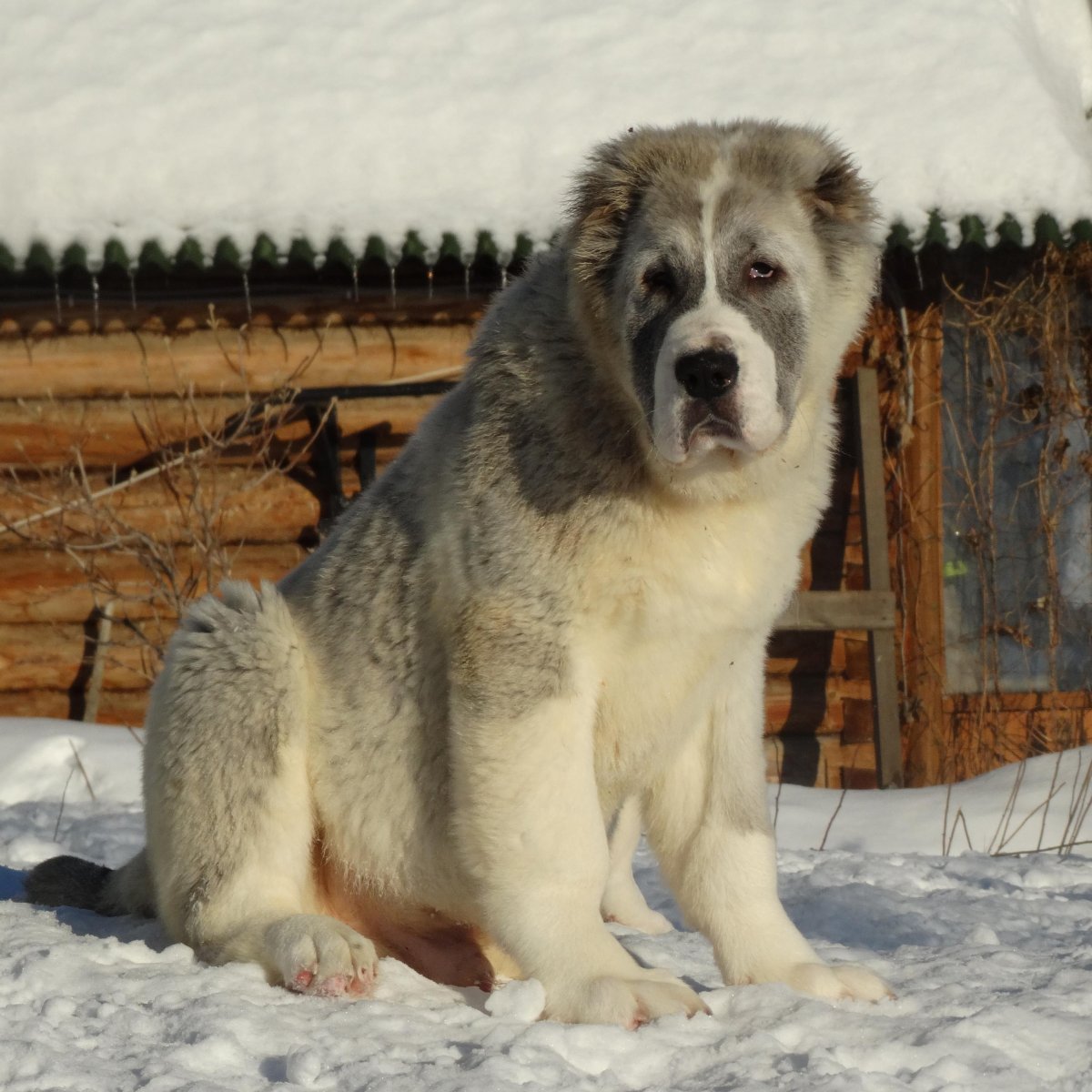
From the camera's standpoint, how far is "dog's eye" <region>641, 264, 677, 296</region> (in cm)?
304

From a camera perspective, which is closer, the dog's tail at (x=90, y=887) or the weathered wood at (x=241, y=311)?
the dog's tail at (x=90, y=887)

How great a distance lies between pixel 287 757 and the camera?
3.32m

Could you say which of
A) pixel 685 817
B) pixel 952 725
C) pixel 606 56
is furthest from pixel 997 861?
pixel 606 56

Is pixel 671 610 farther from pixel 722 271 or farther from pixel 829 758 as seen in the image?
pixel 829 758

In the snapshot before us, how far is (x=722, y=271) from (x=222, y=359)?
6.41m

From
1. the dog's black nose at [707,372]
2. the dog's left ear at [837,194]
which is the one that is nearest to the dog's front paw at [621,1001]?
the dog's black nose at [707,372]

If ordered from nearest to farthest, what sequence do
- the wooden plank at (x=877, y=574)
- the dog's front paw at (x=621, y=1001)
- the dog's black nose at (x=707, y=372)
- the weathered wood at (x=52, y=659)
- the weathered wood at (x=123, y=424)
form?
the dog's front paw at (x=621, y=1001)
the dog's black nose at (x=707, y=372)
the wooden plank at (x=877, y=574)
the weathered wood at (x=123, y=424)
the weathered wood at (x=52, y=659)

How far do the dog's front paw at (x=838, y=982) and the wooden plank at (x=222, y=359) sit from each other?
20.5 ft

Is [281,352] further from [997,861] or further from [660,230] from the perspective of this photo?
[660,230]

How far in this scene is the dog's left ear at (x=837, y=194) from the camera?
128 inches

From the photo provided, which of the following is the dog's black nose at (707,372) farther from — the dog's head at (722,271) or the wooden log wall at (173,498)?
the wooden log wall at (173,498)

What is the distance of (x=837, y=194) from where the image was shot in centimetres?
329

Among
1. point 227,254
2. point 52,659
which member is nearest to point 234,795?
point 227,254

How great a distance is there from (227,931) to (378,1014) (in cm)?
58
